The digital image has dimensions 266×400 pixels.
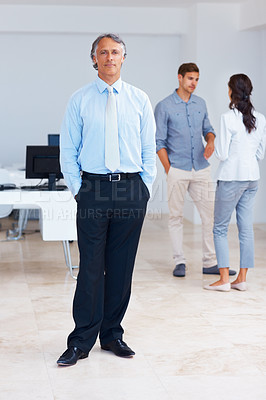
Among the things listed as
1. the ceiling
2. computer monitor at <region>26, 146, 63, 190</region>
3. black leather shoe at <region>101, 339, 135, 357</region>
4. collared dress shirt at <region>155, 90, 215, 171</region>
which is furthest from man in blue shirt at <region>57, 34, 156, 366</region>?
the ceiling

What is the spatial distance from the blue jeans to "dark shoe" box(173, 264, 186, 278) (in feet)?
1.84

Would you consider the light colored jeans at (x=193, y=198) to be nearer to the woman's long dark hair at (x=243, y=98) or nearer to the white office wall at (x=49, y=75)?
the woman's long dark hair at (x=243, y=98)

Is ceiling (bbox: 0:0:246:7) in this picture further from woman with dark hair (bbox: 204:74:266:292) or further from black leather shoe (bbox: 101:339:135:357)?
black leather shoe (bbox: 101:339:135:357)

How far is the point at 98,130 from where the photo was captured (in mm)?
3365

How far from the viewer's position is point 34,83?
9.34 metres

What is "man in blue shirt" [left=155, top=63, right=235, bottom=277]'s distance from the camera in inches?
215

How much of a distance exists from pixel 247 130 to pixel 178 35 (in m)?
4.80

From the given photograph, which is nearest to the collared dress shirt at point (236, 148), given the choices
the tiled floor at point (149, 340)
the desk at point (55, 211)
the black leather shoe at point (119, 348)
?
the tiled floor at point (149, 340)

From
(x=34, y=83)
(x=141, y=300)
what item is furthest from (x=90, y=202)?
(x=34, y=83)

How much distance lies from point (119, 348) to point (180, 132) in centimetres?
234

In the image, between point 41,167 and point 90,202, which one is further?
point 41,167

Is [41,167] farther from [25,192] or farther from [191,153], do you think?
[191,153]

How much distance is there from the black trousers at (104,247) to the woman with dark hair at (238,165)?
153cm

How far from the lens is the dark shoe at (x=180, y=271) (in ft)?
18.3
